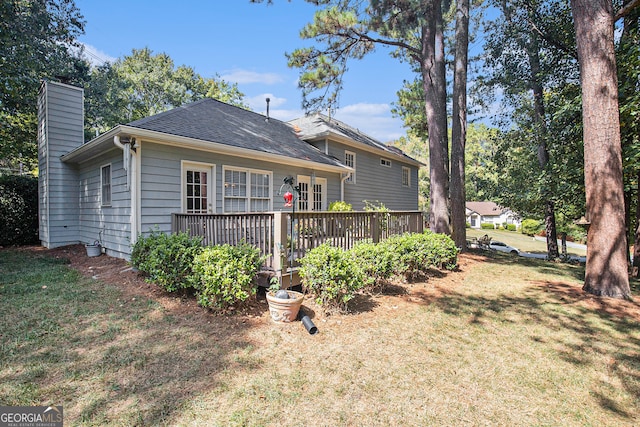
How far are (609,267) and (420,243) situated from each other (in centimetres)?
307

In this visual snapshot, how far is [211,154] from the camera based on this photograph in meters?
7.41

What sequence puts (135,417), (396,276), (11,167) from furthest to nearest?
(11,167)
(396,276)
(135,417)

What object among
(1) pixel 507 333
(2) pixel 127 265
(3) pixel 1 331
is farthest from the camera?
(2) pixel 127 265

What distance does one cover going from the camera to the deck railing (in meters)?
4.59

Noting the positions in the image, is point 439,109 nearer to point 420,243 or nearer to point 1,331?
point 420,243

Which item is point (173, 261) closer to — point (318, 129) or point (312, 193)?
point (312, 193)

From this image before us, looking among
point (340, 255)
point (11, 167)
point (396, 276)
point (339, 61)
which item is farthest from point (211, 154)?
point (11, 167)

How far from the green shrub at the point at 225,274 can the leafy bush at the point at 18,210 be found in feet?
31.2

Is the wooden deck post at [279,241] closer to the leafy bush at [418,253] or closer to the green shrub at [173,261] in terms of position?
the green shrub at [173,261]

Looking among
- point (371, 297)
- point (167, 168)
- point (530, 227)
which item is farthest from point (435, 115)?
point (530, 227)

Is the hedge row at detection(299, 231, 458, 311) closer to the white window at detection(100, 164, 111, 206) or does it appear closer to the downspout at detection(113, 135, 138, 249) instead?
the downspout at detection(113, 135, 138, 249)

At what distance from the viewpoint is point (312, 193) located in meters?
10.4

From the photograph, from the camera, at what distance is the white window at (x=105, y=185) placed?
7.51 meters

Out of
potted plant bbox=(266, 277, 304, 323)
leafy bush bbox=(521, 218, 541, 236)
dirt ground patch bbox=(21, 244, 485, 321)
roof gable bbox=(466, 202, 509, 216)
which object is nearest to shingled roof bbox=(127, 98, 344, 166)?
dirt ground patch bbox=(21, 244, 485, 321)
